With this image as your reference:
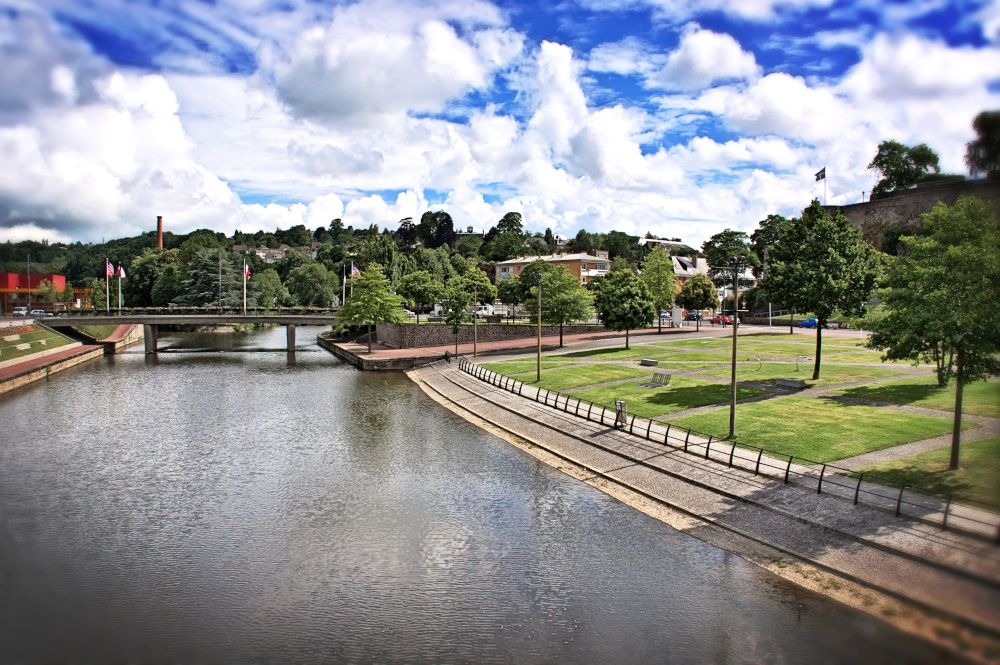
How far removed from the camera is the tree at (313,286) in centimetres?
13138

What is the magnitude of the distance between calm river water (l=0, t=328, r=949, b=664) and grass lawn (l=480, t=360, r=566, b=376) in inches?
795

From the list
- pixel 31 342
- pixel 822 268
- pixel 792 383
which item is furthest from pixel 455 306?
pixel 31 342

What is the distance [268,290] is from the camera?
12838cm

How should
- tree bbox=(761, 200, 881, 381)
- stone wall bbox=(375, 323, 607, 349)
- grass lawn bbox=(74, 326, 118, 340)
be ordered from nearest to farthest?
tree bbox=(761, 200, 881, 381), stone wall bbox=(375, 323, 607, 349), grass lawn bbox=(74, 326, 118, 340)

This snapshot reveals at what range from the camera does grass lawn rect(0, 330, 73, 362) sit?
59.3 metres

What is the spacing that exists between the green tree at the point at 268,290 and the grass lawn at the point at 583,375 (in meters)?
91.0

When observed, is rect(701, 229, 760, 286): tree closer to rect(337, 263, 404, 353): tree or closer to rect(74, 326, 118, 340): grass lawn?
rect(337, 263, 404, 353): tree

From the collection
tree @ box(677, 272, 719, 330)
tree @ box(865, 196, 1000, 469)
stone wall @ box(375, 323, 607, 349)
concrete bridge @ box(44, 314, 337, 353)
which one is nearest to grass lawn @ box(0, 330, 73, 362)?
concrete bridge @ box(44, 314, 337, 353)

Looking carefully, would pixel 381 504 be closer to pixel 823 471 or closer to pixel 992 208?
pixel 823 471

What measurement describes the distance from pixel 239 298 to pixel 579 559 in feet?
380

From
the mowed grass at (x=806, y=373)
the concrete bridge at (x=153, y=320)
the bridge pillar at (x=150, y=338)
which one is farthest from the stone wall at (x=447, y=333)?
the bridge pillar at (x=150, y=338)

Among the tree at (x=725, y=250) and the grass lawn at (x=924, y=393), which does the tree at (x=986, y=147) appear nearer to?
A: the grass lawn at (x=924, y=393)

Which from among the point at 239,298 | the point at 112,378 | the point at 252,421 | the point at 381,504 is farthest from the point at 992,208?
the point at 239,298

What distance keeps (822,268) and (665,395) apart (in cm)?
1196
